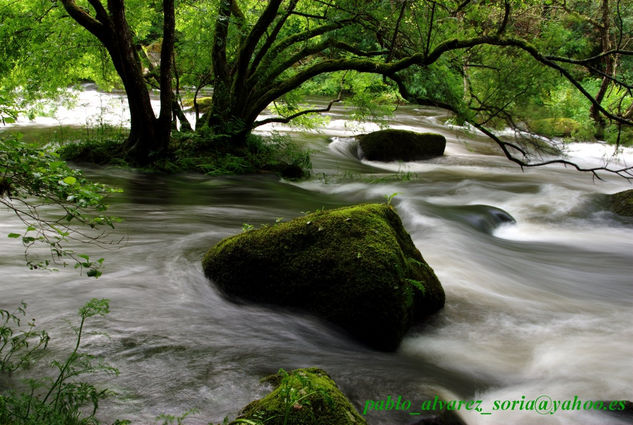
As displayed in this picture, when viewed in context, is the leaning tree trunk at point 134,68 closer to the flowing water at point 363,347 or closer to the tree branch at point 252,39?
the flowing water at point 363,347

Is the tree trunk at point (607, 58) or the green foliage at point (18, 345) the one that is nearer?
the green foliage at point (18, 345)

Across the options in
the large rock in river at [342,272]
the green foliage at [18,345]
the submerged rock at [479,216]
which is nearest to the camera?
the green foliage at [18,345]

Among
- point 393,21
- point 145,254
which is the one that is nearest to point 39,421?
point 145,254

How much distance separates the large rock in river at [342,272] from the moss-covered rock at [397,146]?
32.8ft

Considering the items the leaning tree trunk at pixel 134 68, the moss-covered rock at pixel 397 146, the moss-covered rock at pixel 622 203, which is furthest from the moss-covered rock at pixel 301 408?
the moss-covered rock at pixel 397 146

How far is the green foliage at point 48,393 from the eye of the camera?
2.06 meters

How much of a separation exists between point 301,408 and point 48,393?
1232 mm

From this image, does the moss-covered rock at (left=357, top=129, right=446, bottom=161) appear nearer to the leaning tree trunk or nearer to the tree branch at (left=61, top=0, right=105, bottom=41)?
the leaning tree trunk

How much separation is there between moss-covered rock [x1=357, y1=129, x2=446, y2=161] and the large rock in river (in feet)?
32.8

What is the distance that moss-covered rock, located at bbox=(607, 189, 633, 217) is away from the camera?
8.79m

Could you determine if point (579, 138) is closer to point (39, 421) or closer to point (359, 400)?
point (359, 400)

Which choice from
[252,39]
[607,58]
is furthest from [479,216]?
[607,58]

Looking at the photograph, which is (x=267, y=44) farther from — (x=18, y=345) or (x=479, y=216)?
(x=18, y=345)

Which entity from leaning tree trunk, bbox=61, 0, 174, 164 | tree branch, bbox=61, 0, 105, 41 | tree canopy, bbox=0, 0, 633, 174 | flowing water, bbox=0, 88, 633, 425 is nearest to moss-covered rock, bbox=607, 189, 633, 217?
flowing water, bbox=0, 88, 633, 425
